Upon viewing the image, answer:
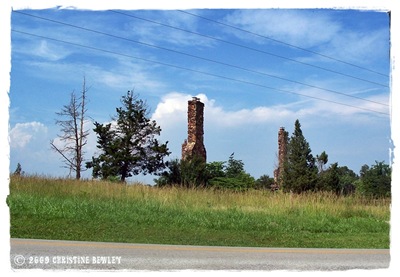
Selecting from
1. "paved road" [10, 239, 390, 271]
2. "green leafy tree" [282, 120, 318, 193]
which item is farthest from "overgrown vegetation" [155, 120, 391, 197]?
"paved road" [10, 239, 390, 271]

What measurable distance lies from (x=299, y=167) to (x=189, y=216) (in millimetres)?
10477

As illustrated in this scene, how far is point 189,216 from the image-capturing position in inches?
436

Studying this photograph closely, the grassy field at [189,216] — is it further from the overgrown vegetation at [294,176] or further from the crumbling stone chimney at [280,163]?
the crumbling stone chimney at [280,163]

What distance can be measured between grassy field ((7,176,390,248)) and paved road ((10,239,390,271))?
1.15 m

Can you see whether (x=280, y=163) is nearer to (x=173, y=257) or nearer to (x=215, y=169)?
(x=215, y=169)

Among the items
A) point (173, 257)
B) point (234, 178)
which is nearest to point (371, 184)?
point (234, 178)

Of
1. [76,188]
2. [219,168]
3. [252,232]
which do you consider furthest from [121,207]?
[219,168]

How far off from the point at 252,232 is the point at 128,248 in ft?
12.6

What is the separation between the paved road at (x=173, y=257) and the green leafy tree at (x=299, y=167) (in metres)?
13.0

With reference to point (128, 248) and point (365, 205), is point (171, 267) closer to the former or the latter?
point (128, 248)

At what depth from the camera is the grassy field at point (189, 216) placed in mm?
8719

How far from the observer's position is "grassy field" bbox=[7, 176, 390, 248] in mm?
8719

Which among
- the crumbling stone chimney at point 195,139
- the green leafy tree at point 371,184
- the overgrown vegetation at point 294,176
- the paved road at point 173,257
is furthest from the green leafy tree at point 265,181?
the paved road at point 173,257

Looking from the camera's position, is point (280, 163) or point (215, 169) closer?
point (215, 169)
